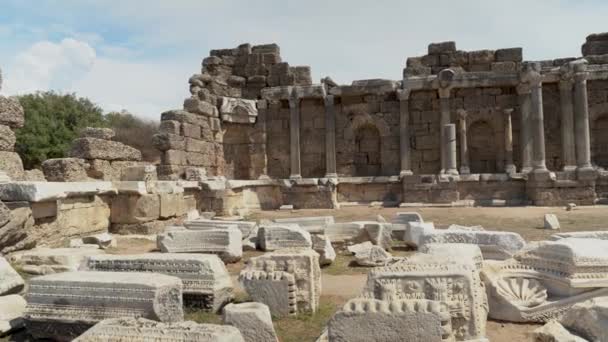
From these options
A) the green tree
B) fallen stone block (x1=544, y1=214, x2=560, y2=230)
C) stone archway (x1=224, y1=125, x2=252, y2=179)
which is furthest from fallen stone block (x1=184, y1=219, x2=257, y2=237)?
the green tree

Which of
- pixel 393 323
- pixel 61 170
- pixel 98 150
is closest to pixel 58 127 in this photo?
pixel 98 150

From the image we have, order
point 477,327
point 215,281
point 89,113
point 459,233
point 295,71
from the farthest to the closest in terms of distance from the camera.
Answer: point 89,113 → point 295,71 → point 459,233 → point 215,281 → point 477,327

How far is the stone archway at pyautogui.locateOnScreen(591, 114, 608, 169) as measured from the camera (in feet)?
53.9

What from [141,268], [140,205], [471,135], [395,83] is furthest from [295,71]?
[141,268]

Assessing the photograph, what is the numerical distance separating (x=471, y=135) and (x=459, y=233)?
11.0 meters

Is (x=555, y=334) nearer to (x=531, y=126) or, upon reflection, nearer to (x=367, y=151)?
(x=531, y=126)

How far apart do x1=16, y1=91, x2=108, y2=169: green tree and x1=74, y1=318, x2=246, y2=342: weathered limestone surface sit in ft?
83.1

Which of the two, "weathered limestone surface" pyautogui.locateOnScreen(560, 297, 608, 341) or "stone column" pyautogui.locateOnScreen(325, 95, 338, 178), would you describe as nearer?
"weathered limestone surface" pyautogui.locateOnScreen(560, 297, 608, 341)

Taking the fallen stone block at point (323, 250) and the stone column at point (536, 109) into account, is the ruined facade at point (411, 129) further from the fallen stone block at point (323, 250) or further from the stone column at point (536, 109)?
the fallen stone block at point (323, 250)

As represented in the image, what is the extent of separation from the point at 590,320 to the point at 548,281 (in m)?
1.10

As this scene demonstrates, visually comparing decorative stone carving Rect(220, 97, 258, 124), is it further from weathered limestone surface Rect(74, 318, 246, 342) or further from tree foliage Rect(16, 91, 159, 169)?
weathered limestone surface Rect(74, 318, 246, 342)

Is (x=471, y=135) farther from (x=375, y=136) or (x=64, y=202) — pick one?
(x=64, y=202)

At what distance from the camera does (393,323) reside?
3.22 meters

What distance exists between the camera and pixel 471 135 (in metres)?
17.3
